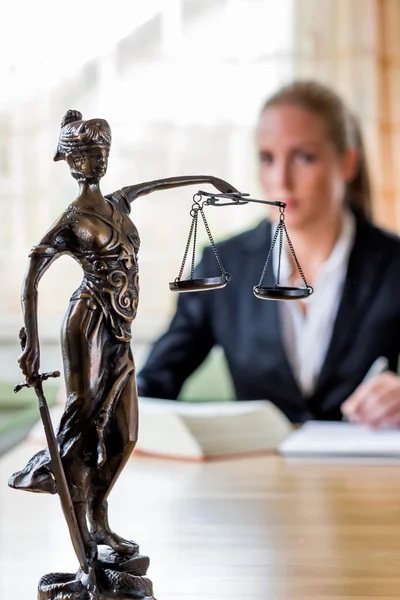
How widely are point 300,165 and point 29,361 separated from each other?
1.71 m

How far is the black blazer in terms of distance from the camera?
94.3 inches

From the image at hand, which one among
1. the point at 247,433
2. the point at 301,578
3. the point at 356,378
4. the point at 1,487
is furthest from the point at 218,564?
the point at 356,378

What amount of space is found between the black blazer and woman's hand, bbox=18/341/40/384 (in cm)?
155

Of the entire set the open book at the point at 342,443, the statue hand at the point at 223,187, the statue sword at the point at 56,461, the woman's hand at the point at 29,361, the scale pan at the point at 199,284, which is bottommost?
the open book at the point at 342,443

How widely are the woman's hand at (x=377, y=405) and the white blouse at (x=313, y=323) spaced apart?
469mm

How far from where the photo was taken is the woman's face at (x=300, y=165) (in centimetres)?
232

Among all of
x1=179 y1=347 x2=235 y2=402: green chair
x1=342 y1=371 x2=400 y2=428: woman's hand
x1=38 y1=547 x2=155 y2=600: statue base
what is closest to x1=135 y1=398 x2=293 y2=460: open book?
x1=342 y1=371 x2=400 y2=428: woman's hand

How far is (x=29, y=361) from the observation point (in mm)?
719

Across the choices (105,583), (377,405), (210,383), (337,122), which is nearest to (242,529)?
(105,583)

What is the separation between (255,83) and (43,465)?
273 cm

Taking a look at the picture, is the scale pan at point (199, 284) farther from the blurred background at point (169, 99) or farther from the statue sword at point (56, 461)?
the blurred background at point (169, 99)

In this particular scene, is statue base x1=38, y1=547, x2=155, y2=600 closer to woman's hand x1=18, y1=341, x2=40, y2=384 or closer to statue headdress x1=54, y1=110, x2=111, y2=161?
woman's hand x1=18, y1=341, x2=40, y2=384

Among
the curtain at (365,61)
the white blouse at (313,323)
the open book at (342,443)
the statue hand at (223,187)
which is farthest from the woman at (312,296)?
the statue hand at (223,187)

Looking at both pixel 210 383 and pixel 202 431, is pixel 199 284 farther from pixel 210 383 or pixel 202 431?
pixel 210 383
